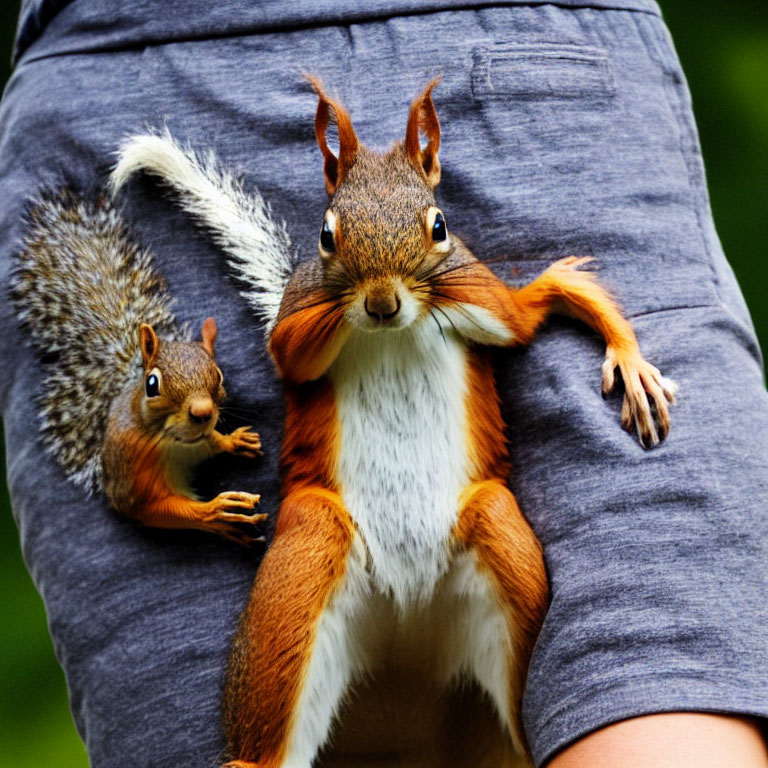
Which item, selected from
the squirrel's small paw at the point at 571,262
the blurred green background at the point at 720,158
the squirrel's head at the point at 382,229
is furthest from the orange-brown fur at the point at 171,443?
the blurred green background at the point at 720,158

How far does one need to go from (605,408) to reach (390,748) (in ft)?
1.07

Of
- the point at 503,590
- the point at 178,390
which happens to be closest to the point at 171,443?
the point at 178,390

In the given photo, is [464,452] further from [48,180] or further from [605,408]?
[48,180]

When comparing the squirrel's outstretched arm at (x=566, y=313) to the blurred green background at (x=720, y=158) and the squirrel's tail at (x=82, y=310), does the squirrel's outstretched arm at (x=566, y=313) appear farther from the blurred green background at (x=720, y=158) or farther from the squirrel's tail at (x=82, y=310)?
the blurred green background at (x=720, y=158)

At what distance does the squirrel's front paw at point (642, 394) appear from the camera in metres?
0.80

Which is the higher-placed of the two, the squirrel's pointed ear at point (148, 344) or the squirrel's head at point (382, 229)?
the squirrel's head at point (382, 229)

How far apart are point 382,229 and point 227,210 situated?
0.22 meters

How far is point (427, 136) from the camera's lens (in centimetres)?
78

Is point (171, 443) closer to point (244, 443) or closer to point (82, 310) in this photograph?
point (244, 443)

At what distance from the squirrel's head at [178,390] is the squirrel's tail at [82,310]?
6 centimetres

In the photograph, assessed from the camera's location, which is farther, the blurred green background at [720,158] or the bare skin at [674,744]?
the blurred green background at [720,158]

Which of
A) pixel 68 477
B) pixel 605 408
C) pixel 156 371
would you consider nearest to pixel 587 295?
pixel 605 408

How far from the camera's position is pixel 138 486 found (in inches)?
32.6

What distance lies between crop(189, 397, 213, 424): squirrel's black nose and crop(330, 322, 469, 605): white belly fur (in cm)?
10
